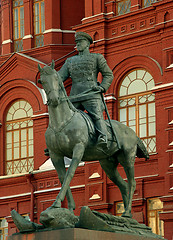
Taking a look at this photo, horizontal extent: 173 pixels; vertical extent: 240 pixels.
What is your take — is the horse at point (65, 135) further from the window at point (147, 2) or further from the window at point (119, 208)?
the window at point (147, 2)

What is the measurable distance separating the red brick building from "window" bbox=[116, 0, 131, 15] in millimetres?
36

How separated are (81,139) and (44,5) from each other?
19.5 metres

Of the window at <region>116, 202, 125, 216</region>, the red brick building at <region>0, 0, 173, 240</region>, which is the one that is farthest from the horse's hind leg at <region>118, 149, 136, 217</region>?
the window at <region>116, 202, 125, 216</region>

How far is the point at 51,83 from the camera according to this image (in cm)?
1570

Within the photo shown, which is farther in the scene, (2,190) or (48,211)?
(2,190)

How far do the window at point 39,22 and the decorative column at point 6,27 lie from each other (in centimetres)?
121

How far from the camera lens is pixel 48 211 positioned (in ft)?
49.7

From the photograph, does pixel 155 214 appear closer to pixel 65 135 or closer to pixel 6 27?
pixel 6 27

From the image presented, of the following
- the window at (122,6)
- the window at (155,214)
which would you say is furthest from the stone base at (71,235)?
the window at (122,6)

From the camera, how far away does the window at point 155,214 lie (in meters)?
29.0

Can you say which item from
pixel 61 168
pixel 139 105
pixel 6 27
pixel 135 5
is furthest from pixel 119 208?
pixel 61 168

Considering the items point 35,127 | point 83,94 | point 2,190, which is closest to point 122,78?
point 35,127

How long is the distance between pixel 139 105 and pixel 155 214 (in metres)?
3.91

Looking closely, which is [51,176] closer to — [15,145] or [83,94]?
[15,145]
